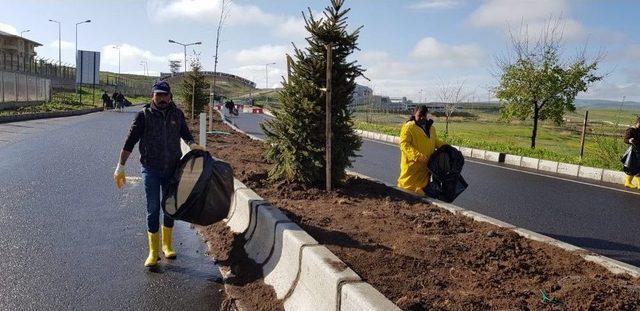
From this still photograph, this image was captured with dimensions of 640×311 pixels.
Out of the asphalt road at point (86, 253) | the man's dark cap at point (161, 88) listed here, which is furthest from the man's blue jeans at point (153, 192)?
the man's dark cap at point (161, 88)

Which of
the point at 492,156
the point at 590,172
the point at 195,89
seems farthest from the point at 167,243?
the point at 195,89

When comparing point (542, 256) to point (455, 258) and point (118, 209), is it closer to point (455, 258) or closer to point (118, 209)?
point (455, 258)

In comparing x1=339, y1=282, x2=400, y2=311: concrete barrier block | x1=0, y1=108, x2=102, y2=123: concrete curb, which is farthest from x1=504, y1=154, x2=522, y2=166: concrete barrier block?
x1=0, y1=108, x2=102, y2=123: concrete curb

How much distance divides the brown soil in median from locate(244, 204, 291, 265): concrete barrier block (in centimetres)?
39

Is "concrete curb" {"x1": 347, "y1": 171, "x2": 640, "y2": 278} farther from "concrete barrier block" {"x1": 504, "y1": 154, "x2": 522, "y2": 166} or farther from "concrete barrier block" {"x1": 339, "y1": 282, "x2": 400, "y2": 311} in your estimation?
"concrete barrier block" {"x1": 504, "y1": 154, "x2": 522, "y2": 166}

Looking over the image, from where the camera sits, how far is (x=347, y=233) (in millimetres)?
5340

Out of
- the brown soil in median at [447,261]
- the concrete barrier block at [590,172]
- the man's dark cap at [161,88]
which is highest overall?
the man's dark cap at [161,88]

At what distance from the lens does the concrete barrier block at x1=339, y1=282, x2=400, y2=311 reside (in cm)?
299

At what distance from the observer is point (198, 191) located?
17.3 ft

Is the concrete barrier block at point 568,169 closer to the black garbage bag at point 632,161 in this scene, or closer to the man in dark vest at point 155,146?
the black garbage bag at point 632,161

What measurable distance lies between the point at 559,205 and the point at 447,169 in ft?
9.44

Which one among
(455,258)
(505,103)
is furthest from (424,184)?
(505,103)

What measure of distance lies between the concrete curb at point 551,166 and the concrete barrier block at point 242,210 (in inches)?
261

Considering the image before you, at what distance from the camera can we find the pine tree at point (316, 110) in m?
7.78
